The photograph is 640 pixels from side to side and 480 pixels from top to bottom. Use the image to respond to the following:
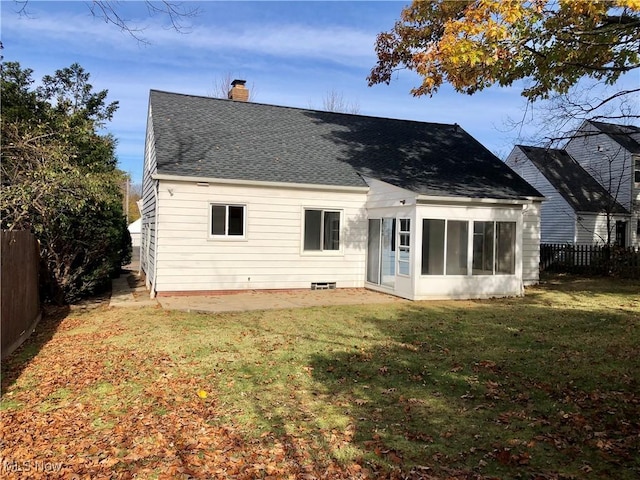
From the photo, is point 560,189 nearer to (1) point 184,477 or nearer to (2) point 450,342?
(2) point 450,342

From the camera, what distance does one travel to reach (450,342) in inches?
313

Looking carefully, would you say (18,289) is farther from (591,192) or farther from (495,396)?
(591,192)

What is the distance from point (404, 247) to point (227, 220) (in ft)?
16.7

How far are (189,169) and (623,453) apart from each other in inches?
454

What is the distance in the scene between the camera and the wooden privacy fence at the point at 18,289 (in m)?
6.75

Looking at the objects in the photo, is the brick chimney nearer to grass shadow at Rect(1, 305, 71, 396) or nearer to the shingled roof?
the shingled roof

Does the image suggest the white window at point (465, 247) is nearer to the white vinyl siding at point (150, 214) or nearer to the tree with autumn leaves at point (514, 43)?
the tree with autumn leaves at point (514, 43)

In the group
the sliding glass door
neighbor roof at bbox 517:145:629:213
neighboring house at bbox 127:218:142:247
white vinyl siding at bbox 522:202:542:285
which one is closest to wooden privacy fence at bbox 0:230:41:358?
the sliding glass door

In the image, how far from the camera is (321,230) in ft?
47.4

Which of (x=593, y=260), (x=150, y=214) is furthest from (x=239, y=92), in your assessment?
(x=593, y=260)

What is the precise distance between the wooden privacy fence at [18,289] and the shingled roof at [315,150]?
14.7 feet

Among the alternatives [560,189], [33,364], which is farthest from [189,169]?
[560,189]

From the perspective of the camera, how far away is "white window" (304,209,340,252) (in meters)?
14.3

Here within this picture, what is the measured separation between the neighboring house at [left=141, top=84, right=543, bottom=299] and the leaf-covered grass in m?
3.65
